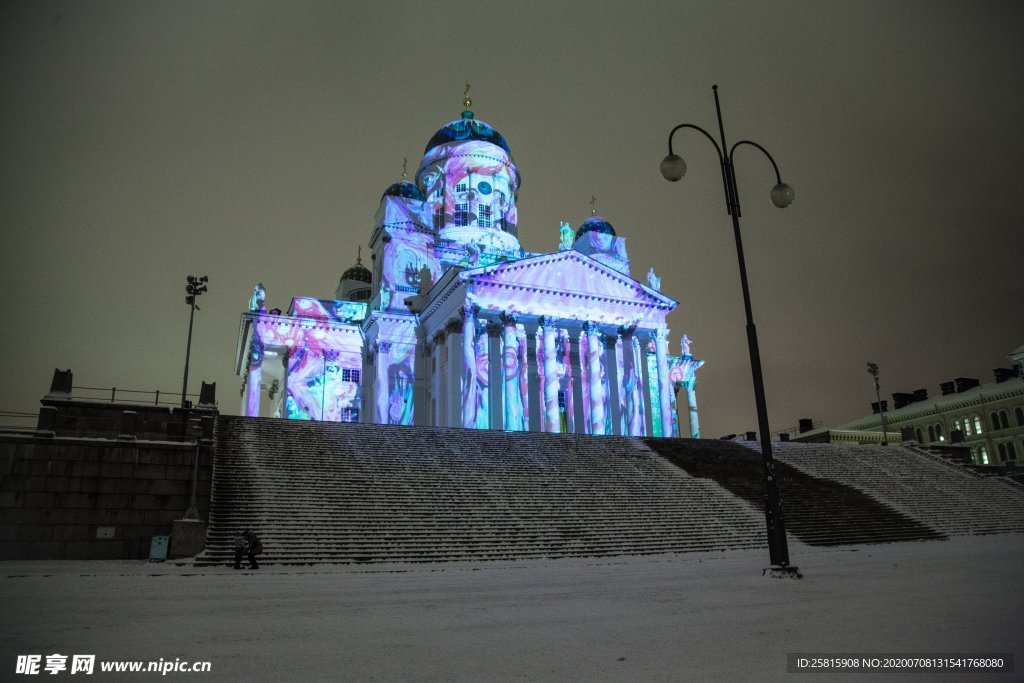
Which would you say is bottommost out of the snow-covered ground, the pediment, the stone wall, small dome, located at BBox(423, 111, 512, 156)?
the snow-covered ground

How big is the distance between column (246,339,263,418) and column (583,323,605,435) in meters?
23.1

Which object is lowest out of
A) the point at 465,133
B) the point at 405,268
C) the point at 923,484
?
the point at 923,484

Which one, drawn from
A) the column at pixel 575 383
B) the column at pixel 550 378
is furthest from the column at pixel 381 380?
the column at pixel 575 383

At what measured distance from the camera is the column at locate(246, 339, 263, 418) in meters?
47.2

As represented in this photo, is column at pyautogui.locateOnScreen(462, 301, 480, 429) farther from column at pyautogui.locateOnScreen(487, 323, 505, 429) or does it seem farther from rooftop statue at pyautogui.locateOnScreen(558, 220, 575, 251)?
rooftop statue at pyautogui.locateOnScreen(558, 220, 575, 251)

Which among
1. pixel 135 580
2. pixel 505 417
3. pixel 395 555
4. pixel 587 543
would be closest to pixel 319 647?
pixel 135 580

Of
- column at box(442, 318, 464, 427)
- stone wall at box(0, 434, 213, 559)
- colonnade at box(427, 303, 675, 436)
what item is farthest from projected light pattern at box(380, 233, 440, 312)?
stone wall at box(0, 434, 213, 559)

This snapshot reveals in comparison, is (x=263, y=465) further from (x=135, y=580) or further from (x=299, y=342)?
(x=299, y=342)

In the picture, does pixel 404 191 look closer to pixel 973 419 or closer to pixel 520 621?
pixel 520 621

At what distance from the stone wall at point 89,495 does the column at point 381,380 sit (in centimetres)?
2559

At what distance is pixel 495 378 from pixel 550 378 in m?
3.74

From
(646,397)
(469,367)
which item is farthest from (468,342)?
(646,397)

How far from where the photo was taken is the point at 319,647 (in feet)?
21.7

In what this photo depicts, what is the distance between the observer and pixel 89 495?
20500mm
